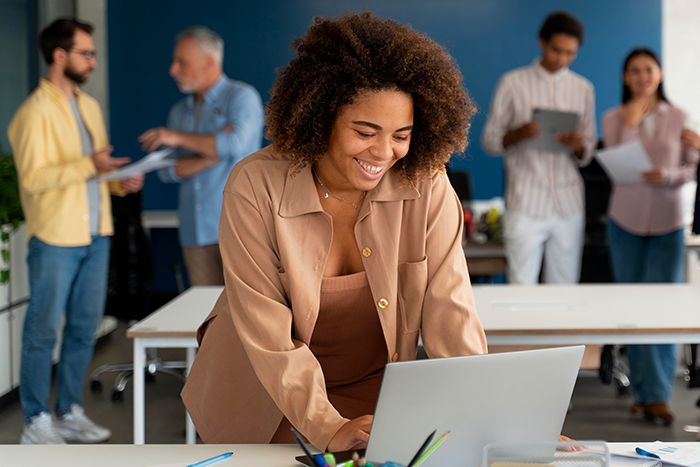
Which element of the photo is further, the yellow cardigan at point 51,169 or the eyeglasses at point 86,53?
the eyeglasses at point 86,53

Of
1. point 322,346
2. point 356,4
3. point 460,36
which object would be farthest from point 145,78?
point 322,346

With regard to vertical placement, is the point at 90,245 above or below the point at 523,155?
below

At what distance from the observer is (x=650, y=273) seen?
313cm

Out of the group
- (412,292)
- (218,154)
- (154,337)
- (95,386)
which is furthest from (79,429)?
(412,292)

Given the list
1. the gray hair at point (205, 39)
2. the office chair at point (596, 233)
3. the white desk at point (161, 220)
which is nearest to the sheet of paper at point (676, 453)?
the gray hair at point (205, 39)

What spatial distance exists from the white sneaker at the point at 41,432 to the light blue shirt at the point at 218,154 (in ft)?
3.49

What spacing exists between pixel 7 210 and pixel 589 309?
9.05 ft

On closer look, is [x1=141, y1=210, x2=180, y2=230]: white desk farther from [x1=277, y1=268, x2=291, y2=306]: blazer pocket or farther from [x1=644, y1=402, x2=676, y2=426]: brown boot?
[x1=277, y1=268, x2=291, y2=306]: blazer pocket

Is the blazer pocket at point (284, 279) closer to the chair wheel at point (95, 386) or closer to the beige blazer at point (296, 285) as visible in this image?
the beige blazer at point (296, 285)

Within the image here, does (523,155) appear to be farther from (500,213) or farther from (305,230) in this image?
(305,230)

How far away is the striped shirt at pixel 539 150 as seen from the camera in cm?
346

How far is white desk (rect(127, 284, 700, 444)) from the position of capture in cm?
204

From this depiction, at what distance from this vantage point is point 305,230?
4.74 feet

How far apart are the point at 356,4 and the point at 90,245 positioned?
3.93 meters
